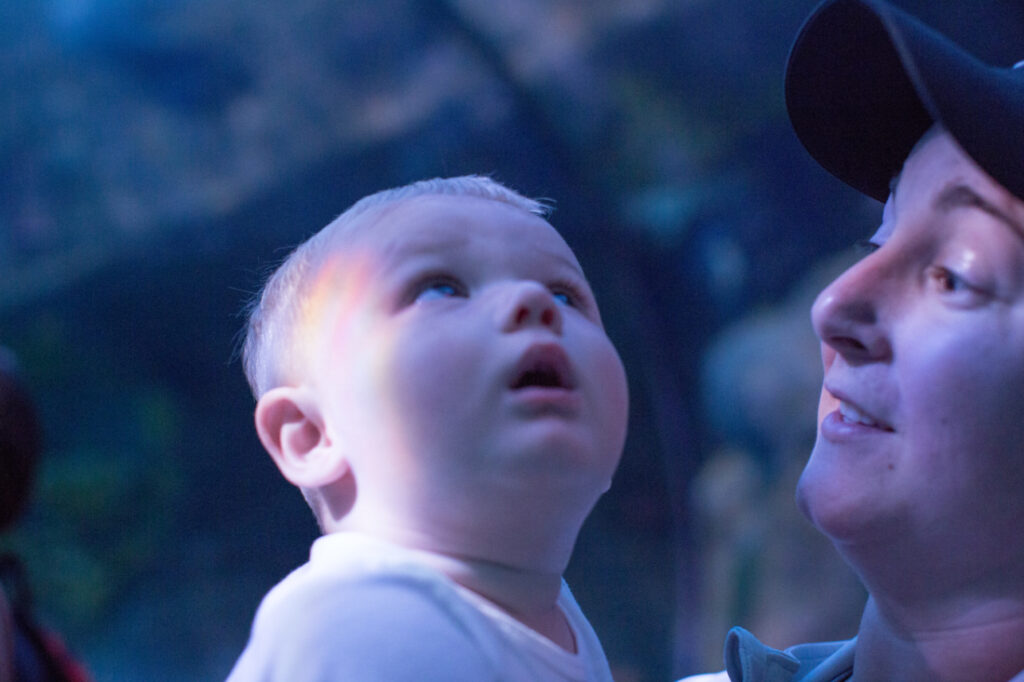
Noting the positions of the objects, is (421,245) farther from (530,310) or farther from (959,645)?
(959,645)

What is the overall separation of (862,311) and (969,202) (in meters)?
0.17

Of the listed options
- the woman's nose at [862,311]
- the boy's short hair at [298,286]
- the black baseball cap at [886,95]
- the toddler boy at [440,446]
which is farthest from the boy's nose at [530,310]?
the black baseball cap at [886,95]

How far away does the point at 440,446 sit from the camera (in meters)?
0.87

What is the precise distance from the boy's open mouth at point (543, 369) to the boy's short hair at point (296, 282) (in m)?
0.26

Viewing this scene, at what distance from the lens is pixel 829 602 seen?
3.63 meters

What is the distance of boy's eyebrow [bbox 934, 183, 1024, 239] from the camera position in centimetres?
95

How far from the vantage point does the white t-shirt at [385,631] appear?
2.49 ft

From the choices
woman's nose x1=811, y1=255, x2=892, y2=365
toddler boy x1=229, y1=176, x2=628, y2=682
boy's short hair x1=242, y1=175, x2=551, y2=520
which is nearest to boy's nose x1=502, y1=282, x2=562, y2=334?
toddler boy x1=229, y1=176, x2=628, y2=682

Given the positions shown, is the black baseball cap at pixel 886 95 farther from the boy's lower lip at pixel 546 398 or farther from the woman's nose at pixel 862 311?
the boy's lower lip at pixel 546 398

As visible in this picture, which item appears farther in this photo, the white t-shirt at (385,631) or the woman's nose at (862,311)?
the woman's nose at (862,311)

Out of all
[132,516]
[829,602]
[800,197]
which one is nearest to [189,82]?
[132,516]

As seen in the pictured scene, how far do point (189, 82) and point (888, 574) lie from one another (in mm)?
3324

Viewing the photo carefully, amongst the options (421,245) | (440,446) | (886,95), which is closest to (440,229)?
(421,245)

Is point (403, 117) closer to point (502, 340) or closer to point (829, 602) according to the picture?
point (829, 602)
